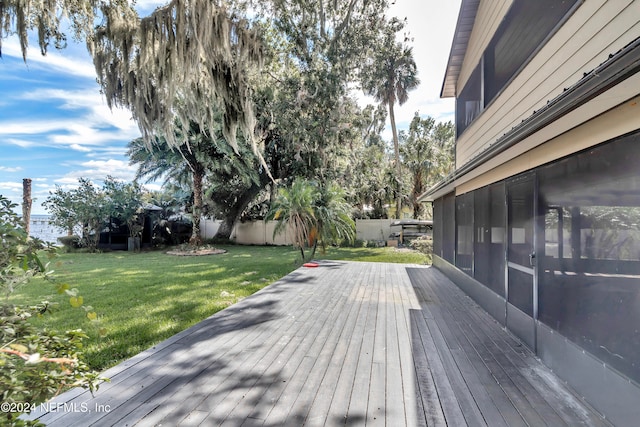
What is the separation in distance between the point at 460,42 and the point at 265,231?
Answer: 12436mm

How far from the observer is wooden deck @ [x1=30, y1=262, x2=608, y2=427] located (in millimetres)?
1899

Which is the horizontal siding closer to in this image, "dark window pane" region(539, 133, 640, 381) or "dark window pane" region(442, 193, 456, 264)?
"dark window pane" region(539, 133, 640, 381)

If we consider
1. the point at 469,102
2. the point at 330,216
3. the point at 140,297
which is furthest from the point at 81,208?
the point at 469,102

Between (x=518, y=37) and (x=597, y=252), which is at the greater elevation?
(x=518, y=37)

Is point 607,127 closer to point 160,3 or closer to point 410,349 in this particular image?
point 410,349

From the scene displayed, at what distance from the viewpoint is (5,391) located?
923 mm

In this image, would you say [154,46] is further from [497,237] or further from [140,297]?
[497,237]

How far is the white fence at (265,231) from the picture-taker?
51.0 feet

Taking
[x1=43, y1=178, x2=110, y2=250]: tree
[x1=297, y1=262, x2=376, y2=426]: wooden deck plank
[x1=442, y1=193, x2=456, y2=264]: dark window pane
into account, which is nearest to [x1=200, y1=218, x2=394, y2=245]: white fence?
[x1=43, y1=178, x2=110, y2=250]: tree

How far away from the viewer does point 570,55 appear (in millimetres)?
2668

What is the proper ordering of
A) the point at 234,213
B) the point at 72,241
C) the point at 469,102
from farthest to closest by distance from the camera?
the point at 234,213, the point at 72,241, the point at 469,102

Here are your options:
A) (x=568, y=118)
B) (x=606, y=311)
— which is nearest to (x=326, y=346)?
(x=606, y=311)

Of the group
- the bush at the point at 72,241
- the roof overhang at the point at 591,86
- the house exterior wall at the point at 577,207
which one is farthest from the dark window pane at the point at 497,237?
the bush at the point at 72,241

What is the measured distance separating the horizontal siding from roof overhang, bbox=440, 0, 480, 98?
2.29 metres
